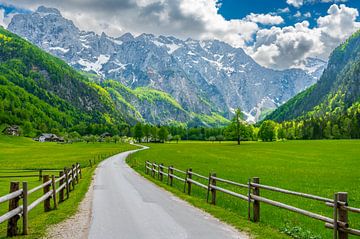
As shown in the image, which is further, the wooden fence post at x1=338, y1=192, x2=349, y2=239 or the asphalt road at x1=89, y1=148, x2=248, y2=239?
the asphalt road at x1=89, y1=148, x2=248, y2=239

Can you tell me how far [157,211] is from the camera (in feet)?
64.8

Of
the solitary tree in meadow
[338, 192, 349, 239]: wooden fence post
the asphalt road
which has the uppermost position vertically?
the solitary tree in meadow

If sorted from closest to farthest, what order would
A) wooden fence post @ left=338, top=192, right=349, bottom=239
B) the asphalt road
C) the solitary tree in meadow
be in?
wooden fence post @ left=338, top=192, right=349, bottom=239
the asphalt road
the solitary tree in meadow

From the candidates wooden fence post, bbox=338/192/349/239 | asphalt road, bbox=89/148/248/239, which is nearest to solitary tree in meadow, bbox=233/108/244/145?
asphalt road, bbox=89/148/248/239

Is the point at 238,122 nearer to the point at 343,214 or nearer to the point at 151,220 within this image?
the point at 151,220

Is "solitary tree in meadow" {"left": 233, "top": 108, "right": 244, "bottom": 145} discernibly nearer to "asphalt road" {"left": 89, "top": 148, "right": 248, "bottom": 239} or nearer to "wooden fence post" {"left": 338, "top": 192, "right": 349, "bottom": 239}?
"asphalt road" {"left": 89, "top": 148, "right": 248, "bottom": 239}

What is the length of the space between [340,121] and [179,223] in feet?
645

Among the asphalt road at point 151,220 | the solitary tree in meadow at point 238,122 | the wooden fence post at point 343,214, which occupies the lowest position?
the asphalt road at point 151,220

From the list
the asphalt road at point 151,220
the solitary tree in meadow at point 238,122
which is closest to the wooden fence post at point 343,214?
the asphalt road at point 151,220

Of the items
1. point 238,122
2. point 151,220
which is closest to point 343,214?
point 151,220

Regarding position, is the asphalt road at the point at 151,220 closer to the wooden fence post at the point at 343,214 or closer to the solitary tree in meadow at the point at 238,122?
the wooden fence post at the point at 343,214

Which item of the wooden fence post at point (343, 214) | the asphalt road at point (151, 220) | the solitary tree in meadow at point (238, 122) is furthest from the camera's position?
the solitary tree in meadow at point (238, 122)

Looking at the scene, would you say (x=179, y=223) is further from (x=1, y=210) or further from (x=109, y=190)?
(x=109, y=190)

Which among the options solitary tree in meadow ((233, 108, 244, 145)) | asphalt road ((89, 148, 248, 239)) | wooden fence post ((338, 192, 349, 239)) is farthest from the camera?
solitary tree in meadow ((233, 108, 244, 145))
